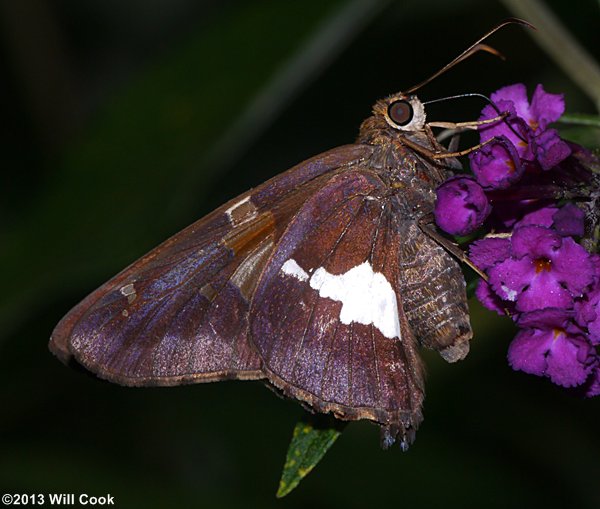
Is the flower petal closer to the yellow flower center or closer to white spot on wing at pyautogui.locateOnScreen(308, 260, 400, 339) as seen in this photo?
the yellow flower center

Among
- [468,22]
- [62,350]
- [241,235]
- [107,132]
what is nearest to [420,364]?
[241,235]

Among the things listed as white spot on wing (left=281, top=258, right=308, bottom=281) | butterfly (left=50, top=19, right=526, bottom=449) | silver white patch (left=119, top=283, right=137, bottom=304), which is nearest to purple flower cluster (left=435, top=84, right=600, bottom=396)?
butterfly (left=50, top=19, right=526, bottom=449)

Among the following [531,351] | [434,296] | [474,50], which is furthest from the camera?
[474,50]

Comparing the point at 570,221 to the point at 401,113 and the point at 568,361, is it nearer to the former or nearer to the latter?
the point at 568,361

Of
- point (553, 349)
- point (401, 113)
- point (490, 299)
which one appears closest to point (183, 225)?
point (401, 113)

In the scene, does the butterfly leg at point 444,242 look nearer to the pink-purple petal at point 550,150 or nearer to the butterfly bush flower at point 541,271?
the butterfly bush flower at point 541,271

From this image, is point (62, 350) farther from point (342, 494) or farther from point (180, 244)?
point (342, 494)
